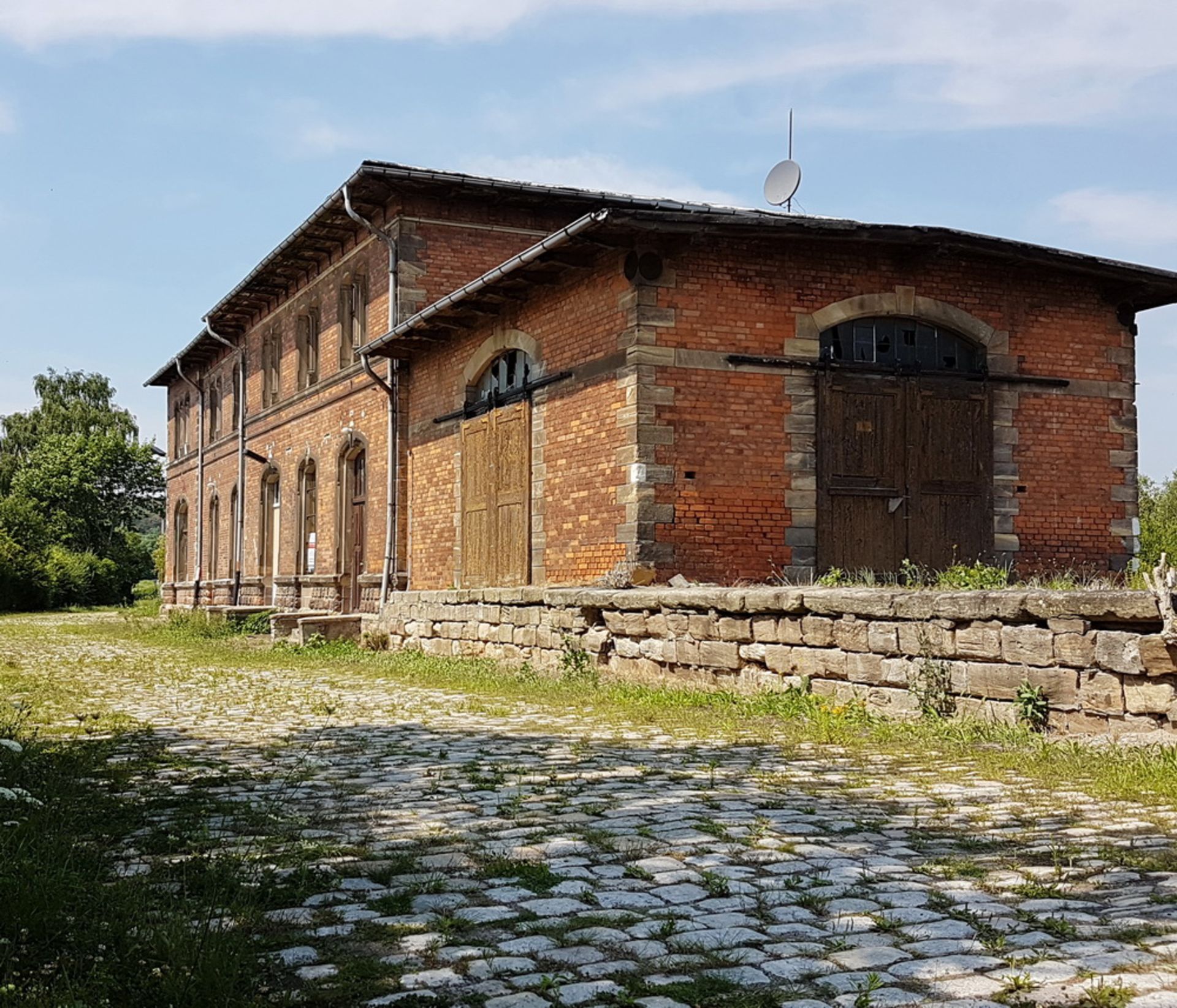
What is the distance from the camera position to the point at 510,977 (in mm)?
3258

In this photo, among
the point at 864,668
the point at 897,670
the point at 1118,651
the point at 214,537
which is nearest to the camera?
the point at 1118,651

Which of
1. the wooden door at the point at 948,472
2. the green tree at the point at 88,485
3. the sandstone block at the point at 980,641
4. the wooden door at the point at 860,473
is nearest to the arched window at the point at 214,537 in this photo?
the wooden door at the point at 860,473

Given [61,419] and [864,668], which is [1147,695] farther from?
[61,419]

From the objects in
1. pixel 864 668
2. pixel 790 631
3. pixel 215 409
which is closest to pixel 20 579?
pixel 215 409

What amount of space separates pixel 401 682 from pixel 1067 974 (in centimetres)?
1006

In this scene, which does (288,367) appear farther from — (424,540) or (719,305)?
(719,305)

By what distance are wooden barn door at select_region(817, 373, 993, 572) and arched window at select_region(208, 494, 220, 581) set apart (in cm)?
2072

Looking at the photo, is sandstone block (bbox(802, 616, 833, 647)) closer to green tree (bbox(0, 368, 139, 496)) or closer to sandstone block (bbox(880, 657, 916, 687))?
sandstone block (bbox(880, 657, 916, 687))

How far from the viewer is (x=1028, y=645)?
744cm

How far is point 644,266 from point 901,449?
3492mm

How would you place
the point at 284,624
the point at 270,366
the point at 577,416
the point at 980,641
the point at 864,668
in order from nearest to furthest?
1. the point at 980,641
2. the point at 864,668
3. the point at 577,416
4. the point at 284,624
5. the point at 270,366

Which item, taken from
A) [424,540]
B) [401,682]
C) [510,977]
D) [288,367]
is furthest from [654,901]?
[288,367]

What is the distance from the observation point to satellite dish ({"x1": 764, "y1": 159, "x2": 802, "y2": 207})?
16.6m

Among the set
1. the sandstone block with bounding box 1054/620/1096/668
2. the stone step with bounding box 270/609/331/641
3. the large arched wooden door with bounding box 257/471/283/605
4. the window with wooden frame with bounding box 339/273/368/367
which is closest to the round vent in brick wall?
the sandstone block with bounding box 1054/620/1096/668
